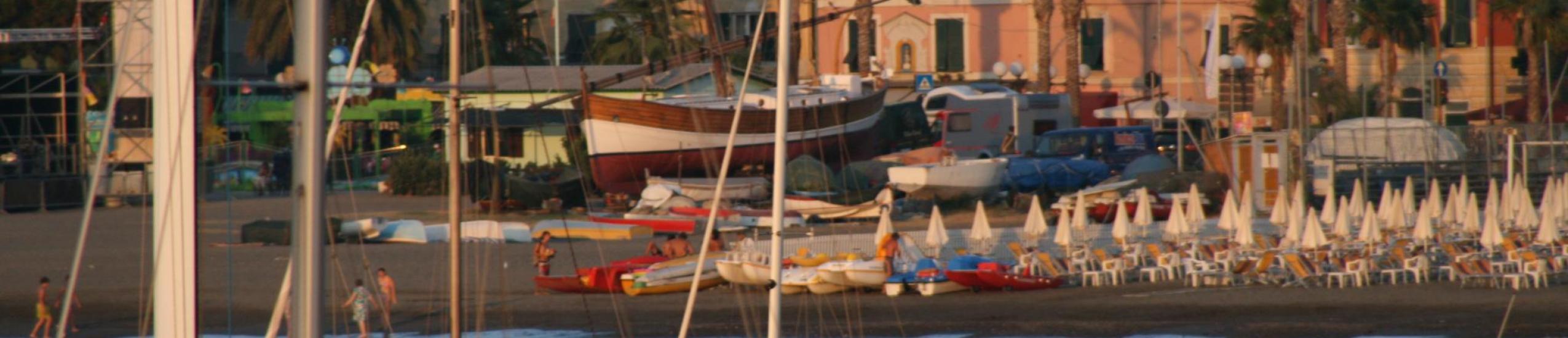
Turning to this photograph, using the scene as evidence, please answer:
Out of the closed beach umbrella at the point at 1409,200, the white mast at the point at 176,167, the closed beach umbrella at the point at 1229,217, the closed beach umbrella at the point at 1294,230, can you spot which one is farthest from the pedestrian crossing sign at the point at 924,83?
the white mast at the point at 176,167

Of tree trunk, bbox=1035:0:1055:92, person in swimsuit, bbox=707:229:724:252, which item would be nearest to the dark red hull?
person in swimsuit, bbox=707:229:724:252

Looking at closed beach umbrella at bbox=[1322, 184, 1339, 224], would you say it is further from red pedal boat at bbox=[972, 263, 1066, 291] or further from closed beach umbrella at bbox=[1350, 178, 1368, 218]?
red pedal boat at bbox=[972, 263, 1066, 291]

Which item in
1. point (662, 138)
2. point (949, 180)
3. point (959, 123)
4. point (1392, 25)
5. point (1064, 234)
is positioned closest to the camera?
point (1064, 234)

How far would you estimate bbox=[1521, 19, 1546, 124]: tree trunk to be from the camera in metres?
39.0

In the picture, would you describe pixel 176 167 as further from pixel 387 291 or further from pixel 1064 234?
pixel 1064 234

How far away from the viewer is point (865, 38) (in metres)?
46.2

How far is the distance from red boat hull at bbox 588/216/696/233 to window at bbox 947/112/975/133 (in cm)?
1459

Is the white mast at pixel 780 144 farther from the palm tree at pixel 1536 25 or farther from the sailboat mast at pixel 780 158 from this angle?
the palm tree at pixel 1536 25

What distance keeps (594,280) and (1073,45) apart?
1056 inches

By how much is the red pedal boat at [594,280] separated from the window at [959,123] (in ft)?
68.0

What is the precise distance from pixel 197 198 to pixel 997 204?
76.3 ft

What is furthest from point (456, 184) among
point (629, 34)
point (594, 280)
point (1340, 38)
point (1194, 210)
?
point (629, 34)

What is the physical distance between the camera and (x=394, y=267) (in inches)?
862

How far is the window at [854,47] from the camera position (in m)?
48.4
